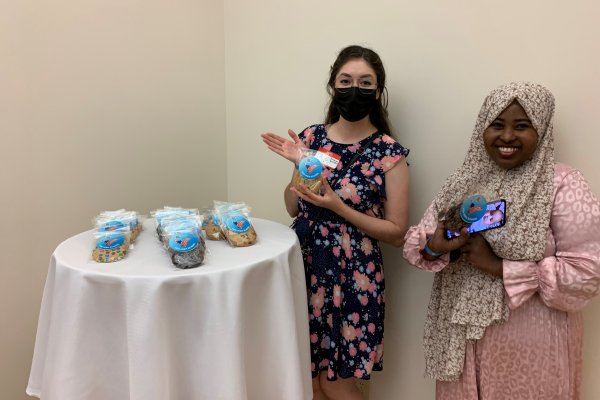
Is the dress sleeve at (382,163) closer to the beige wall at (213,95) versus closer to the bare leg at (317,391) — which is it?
the beige wall at (213,95)

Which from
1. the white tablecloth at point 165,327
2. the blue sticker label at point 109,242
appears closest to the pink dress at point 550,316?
the white tablecloth at point 165,327

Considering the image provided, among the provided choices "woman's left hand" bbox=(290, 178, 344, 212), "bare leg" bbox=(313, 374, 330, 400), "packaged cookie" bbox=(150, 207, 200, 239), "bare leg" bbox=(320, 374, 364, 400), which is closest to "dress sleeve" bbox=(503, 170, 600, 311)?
"woman's left hand" bbox=(290, 178, 344, 212)

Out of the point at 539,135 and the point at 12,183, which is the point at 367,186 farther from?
the point at 12,183

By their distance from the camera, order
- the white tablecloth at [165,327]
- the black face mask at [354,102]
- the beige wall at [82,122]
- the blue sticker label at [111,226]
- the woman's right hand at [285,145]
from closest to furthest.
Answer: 1. the white tablecloth at [165,327]
2. the blue sticker label at [111,226]
3. the black face mask at [354,102]
4. the woman's right hand at [285,145]
5. the beige wall at [82,122]

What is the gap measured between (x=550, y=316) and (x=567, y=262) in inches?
8.0

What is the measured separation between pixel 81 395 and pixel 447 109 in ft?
5.62

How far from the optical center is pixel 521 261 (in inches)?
55.3

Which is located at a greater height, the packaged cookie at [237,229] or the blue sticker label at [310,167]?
the blue sticker label at [310,167]

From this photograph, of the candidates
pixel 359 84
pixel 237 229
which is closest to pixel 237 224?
pixel 237 229

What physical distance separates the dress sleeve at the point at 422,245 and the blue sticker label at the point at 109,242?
3.39 ft

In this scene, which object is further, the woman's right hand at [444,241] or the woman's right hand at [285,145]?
the woman's right hand at [285,145]

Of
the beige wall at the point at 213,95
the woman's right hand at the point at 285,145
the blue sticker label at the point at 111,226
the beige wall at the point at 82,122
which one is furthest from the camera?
the beige wall at the point at 82,122

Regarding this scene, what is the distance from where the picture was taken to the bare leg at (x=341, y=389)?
191cm

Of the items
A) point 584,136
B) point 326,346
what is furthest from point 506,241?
point 326,346
